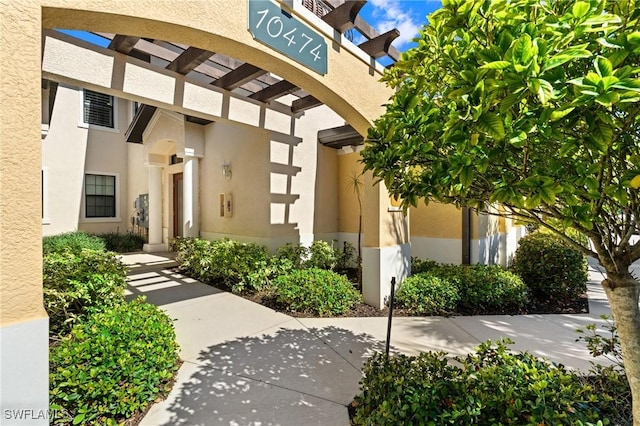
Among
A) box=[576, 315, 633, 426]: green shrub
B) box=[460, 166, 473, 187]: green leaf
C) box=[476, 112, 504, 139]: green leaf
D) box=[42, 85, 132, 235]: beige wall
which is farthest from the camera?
box=[42, 85, 132, 235]: beige wall

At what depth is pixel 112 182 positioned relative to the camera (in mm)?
14523

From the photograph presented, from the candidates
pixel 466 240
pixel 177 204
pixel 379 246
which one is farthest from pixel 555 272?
pixel 177 204

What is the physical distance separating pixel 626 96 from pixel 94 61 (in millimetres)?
6244

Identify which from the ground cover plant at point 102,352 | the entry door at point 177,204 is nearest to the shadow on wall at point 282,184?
the ground cover plant at point 102,352

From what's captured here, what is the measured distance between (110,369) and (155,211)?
10522 millimetres

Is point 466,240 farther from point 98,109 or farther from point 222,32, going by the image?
point 98,109

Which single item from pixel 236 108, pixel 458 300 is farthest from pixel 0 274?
pixel 458 300

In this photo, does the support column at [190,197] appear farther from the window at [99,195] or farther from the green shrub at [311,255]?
the window at [99,195]

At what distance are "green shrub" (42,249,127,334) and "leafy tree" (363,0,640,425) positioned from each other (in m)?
4.23

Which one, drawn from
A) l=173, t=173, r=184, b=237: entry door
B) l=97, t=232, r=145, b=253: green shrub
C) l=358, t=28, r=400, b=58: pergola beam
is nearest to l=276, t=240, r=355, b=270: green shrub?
l=358, t=28, r=400, b=58: pergola beam

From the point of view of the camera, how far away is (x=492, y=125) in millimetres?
1328

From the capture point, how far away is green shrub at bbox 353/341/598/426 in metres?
2.18

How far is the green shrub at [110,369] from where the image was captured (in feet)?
8.59

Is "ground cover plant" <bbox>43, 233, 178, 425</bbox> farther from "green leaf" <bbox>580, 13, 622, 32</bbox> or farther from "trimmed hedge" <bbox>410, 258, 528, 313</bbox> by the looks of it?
"trimmed hedge" <bbox>410, 258, 528, 313</bbox>
